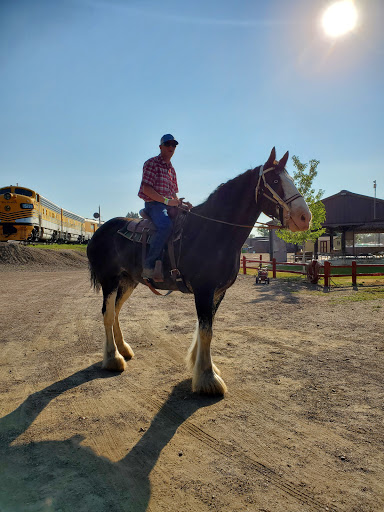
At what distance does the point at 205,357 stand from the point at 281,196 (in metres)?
2.22

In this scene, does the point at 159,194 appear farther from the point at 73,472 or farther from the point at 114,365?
the point at 73,472

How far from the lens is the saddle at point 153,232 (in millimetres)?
4609

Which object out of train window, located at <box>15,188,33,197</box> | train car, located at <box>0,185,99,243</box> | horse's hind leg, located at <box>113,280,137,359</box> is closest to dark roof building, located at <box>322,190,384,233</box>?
train car, located at <box>0,185,99,243</box>

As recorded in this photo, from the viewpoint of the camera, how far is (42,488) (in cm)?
242

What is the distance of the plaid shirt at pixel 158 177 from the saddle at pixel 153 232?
0.27 metres

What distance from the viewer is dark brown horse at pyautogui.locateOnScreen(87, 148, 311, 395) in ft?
13.3

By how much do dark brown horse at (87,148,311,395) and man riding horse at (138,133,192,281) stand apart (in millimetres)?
239

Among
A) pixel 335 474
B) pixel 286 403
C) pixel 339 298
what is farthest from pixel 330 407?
pixel 339 298

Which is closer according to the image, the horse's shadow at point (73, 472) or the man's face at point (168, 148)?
the horse's shadow at point (73, 472)

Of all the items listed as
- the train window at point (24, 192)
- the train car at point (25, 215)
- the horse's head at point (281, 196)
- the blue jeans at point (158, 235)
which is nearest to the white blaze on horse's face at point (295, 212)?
the horse's head at point (281, 196)

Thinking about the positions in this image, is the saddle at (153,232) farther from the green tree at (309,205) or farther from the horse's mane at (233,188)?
the green tree at (309,205)

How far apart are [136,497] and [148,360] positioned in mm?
2967

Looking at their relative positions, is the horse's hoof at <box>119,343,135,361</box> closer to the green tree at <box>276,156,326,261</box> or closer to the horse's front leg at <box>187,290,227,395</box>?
the horse's front leg at <box>187,290,227,395</box>

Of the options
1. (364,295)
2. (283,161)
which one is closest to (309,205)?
(364,295)
